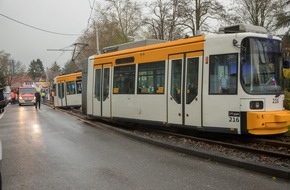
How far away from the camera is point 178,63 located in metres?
12.1

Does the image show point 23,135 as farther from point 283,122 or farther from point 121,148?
point 283,122

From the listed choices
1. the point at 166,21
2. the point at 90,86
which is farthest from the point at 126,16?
the point at 90,86

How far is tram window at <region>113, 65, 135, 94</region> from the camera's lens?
14.6m

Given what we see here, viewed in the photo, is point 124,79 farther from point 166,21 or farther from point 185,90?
point 166,21

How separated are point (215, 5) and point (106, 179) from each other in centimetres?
2908

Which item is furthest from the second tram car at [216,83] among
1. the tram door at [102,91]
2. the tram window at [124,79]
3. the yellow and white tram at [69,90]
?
the yellow and white tram at [69,90]

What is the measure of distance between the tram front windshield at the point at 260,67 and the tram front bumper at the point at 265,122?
2.14ft

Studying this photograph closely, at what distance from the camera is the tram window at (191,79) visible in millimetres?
11438

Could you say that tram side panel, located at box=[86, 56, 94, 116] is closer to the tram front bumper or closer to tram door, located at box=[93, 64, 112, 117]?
tram door, located at box=[93, 64, 112, 117]

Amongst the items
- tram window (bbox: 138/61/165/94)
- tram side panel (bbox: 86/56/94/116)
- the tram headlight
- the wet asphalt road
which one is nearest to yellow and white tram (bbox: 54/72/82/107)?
tram side panel (bbox: 86/56/94/116)

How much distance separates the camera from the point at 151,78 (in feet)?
43.9

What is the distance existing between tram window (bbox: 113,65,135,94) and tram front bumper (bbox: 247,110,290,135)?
552 cm

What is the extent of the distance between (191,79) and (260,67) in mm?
2066

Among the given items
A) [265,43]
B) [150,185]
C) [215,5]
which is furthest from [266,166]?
[215,5]
